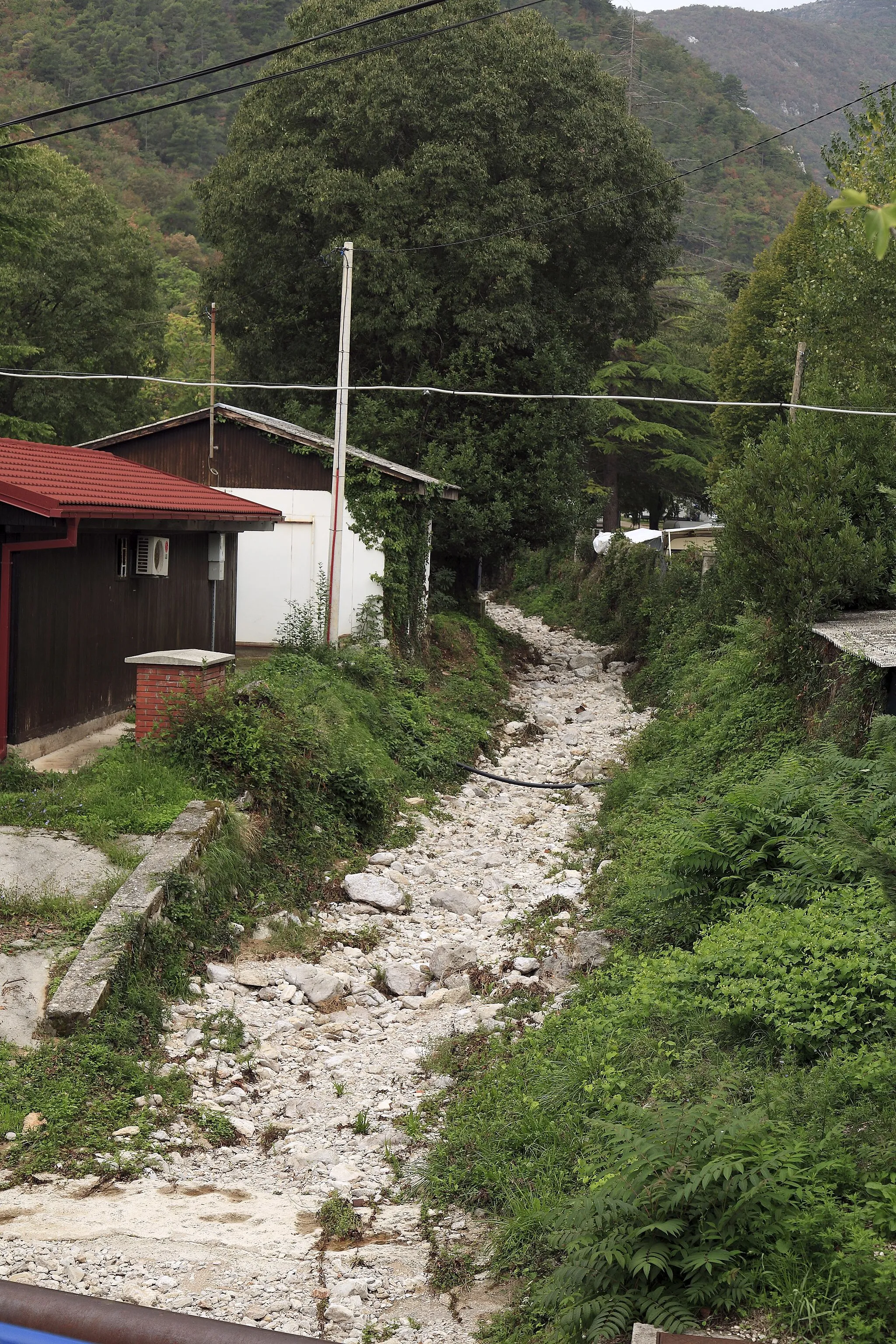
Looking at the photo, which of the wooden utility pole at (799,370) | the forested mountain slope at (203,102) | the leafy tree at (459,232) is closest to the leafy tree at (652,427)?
the wooden utility pole at (799,370)

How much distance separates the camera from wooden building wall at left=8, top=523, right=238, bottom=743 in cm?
1157

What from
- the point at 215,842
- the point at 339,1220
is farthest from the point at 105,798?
the point at 339,1220

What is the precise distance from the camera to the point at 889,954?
6.02m

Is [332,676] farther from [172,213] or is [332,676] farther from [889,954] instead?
[172,213]

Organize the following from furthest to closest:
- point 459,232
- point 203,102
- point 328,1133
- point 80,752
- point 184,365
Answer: point 203,102 → point 184,365 → point 459,232 → point 80,752 → point 328,1133

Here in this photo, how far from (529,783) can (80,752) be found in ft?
22.4

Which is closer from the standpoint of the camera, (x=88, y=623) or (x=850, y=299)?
(x=88, y=623)

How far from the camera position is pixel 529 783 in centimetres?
1653

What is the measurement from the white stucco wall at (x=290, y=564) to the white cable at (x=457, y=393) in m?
2.18

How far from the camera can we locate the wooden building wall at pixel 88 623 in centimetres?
1157

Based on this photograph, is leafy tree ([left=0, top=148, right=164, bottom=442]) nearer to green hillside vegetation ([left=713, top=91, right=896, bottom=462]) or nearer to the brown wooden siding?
the brown wooden siding

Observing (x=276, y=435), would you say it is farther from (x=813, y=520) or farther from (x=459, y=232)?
(x=813, y=520)

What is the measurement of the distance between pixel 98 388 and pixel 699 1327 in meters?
37.2

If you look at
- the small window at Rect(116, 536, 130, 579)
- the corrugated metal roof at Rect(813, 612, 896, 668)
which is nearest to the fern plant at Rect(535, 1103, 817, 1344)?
the corrugated metal roof at Rect(813, 612, 896, 668)
